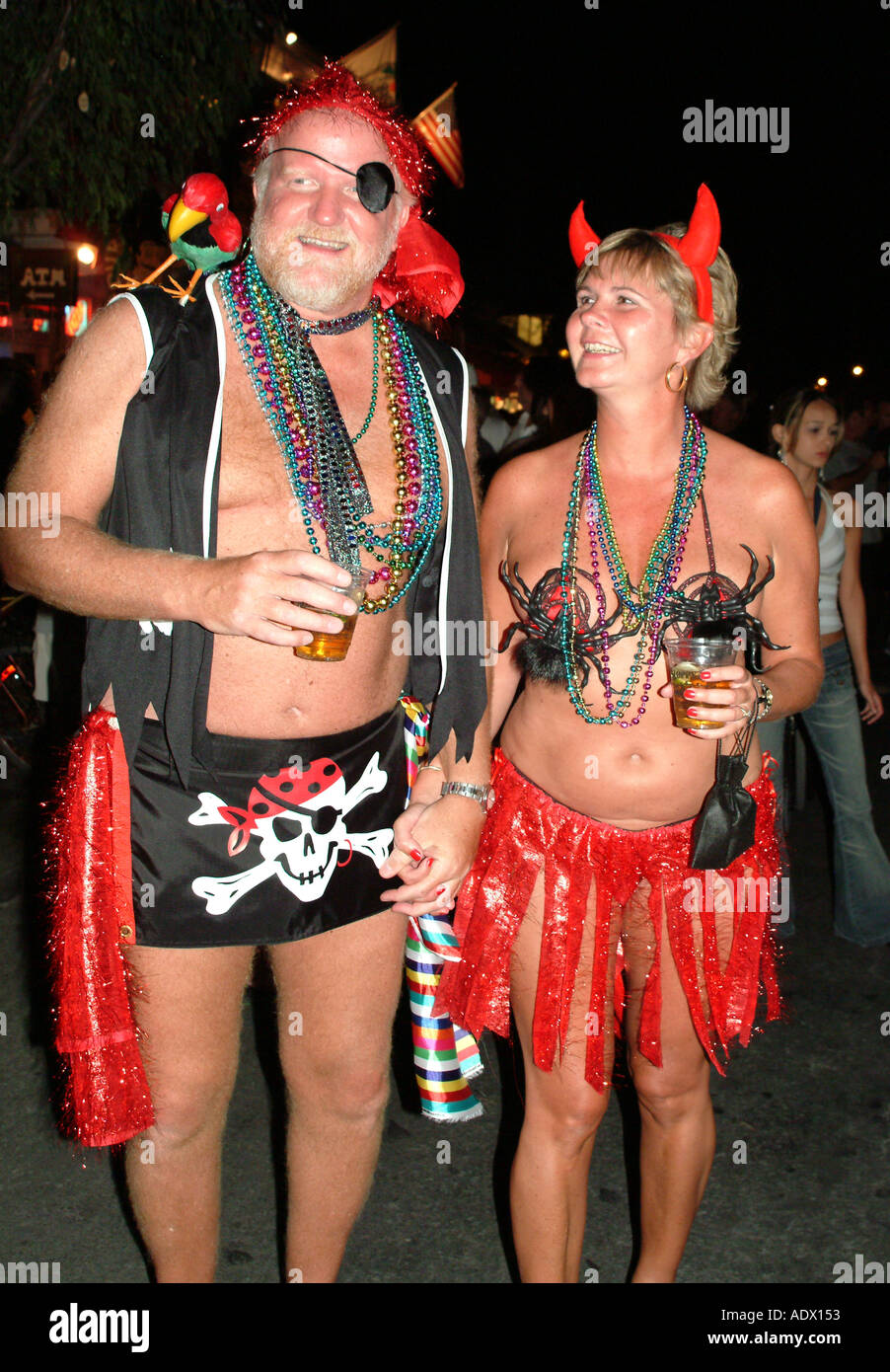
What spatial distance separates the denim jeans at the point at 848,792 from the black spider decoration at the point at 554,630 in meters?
2.39

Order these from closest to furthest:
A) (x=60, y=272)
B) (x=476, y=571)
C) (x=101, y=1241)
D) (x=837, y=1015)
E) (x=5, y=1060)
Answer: (x=476, y=571), (x=101, y=1241), (x=5, y=1060), (x=837, y=1015), (x=60, y=272)

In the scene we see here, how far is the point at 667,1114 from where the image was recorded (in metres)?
2.51

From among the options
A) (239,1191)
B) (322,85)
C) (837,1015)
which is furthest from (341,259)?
(837,1015)

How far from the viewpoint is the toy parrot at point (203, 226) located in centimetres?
230

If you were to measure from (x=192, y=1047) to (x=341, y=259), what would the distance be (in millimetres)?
1548

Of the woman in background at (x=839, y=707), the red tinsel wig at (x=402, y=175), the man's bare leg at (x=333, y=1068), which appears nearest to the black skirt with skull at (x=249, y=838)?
the man's bare leg at (x=333, y=1068)

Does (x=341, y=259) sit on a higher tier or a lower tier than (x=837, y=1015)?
higher

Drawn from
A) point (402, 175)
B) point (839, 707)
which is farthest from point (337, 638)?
point (839, 707)

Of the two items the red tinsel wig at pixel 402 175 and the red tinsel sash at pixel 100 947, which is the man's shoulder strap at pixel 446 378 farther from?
the red tinsel sash at pixel 100 947

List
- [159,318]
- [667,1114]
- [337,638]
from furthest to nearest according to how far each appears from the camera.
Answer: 1. [667,1114]
2. [159,318]
3. [337,638]

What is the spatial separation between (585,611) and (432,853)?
649mm

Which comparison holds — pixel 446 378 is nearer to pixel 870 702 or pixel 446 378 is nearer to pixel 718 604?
pixel 718 604

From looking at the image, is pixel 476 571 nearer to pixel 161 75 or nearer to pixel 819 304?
pixel 161 75
